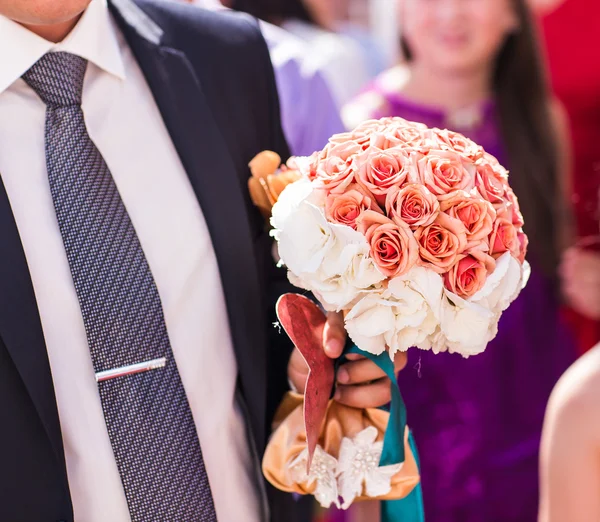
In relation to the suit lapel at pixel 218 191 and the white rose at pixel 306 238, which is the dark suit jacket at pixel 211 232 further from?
the white rose at pixel 306 238

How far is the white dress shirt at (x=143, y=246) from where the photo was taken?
4.99 ft

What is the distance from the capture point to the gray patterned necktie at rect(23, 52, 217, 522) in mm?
1522

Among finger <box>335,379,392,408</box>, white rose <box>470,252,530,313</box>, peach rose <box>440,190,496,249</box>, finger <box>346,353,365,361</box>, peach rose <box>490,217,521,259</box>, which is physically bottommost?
finger <box>335,379,392,408</box>

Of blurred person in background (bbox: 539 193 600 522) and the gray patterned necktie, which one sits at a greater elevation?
the gray patterned necktie

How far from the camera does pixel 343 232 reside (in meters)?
1.39

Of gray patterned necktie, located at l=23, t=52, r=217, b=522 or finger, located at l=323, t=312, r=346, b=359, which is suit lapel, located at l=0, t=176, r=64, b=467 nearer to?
gray patterned necktie, located at l=23, t=52, r=217, b=522

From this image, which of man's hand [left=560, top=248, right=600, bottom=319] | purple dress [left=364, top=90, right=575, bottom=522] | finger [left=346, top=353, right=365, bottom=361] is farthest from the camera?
man's hand [left=560, top=248, right=600, bottom=319]

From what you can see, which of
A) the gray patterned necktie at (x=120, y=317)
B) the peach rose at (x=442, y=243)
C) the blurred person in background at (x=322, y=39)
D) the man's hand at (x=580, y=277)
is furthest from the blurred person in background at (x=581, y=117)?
the gray patterned necktie at (x=120, y=317)

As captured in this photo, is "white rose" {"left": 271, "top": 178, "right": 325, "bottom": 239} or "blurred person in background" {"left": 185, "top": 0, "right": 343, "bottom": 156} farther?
"blurred person in background" {"left": 185, "top": 0, "right": 343, "bottom": 156}

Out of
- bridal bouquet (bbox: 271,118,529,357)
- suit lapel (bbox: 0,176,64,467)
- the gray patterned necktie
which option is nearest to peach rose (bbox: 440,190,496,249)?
bridal bouquet (bbox: 271,118,529,357)

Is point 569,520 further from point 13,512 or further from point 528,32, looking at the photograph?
point 528,32

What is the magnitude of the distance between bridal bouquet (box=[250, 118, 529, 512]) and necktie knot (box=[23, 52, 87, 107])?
471mm

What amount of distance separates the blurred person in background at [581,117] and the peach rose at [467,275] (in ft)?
5.63

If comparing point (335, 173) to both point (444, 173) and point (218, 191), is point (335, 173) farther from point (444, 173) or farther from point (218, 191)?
point (218, 191)
